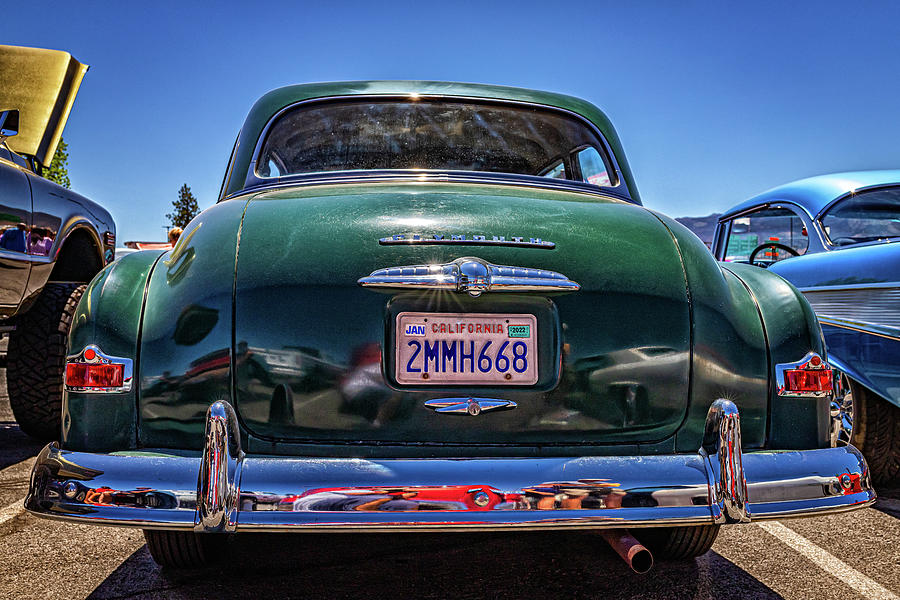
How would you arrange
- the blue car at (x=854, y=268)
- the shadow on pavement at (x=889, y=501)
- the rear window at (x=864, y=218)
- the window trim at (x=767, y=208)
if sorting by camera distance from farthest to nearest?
1. the window trim at (x=767, y=208)
2. the rear window at (x=864, y=218)
3. the blue car at (x=854, y=268)
4. the shadow on pavement at (x=889, y=501)

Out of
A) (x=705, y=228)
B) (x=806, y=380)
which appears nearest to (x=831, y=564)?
(x=806, y=380)

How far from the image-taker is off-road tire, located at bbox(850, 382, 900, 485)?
12.8 feet

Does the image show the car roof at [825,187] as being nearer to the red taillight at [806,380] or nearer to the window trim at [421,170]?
the window trim at [421,170]

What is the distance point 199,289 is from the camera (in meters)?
2.24

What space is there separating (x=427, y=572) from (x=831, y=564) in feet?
4.96

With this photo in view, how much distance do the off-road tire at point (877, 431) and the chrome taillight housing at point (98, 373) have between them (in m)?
3.39

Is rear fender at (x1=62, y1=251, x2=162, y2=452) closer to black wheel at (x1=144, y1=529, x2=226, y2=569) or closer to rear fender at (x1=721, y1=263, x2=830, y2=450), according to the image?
black wheel at (x1=144, y1=529, x2=226, y2=569)

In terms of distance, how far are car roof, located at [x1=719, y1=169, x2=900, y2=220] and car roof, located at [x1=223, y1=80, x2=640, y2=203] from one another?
86.1 inches

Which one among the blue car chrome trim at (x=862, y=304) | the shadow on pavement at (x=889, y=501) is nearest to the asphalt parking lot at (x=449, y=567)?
the shadow on pavement at (x=889, y=501)

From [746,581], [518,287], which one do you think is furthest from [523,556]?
[518,287]

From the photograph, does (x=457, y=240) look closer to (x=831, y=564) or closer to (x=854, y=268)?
(x=831, y=564)

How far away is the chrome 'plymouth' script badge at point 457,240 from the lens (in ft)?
7.36

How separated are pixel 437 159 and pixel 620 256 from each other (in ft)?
3.68

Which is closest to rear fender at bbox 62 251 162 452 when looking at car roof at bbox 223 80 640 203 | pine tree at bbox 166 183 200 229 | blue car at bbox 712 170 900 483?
car roof at bbox 223 80 640 203
